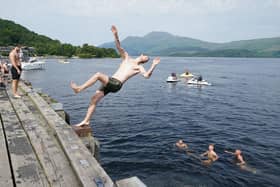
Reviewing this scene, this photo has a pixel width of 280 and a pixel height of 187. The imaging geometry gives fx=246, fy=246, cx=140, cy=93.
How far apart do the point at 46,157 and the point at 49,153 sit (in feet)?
0.51

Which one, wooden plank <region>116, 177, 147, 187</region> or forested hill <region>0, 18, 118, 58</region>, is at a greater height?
forested hill <region>0, 18, 118, 58</region>

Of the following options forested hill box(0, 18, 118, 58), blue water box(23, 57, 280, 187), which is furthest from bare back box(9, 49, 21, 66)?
forested hill box(0, 18, 118, 58)

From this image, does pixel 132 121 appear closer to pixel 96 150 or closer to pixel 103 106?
pixel 103 106

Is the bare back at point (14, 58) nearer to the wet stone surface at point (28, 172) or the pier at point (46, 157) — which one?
the pier at point (46, 157)

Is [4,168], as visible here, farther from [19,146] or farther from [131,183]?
[131,183]

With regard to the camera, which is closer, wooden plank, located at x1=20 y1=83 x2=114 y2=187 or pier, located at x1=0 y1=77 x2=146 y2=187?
wooden plank, located at x1=20 y1=83 x2=114 y2=187

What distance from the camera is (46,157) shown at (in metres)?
4.03

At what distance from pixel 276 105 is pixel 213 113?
Result: 32.0ft

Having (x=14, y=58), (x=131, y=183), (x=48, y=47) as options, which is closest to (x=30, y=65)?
(x=14, y=58)

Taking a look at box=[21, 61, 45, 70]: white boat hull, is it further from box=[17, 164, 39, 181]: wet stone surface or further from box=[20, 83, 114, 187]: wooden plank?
box=[17, 164, 39, 181]: wet stone surface

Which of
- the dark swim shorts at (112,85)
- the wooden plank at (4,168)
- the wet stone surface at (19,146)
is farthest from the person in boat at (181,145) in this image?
the wooden plank at (4,168)

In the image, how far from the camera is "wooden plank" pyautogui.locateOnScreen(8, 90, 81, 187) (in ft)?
11.2

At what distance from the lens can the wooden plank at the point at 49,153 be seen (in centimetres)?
341

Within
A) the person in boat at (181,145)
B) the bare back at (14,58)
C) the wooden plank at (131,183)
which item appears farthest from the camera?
the person in boat at (181,145)
